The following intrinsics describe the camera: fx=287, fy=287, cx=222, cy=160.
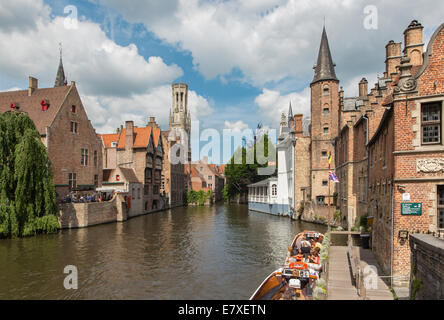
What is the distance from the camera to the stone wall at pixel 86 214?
3019cm

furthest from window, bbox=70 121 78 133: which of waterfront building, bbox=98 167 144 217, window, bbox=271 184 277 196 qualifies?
window, bbox=271 184 277 196

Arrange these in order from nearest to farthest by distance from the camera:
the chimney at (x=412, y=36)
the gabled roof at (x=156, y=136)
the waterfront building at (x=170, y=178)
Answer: the chimney at (x=412, y=36), the gabled roof at (x=156, y=136), the waterfront building at (x=170, y=178)

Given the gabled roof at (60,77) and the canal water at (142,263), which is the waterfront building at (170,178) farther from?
the canal water at (142,263)

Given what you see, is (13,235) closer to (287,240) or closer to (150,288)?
(150,288)

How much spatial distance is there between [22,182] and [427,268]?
28.4 m

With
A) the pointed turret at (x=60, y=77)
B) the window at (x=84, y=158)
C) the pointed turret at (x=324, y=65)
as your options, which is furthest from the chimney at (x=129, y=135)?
the pointed turret at (x=324, y=65)

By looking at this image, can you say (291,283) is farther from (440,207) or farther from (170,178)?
(170,178)

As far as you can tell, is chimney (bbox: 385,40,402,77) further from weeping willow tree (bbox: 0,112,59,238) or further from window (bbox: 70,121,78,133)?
window (bbox: 70,121,78,133)

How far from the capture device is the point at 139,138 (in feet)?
156

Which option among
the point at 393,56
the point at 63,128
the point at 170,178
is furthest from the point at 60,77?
the point at 393,56

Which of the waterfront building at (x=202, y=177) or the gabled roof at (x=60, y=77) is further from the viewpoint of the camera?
the waterfront building at (x=202, y=177)

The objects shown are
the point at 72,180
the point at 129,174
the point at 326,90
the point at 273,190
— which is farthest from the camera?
the point at 273,190

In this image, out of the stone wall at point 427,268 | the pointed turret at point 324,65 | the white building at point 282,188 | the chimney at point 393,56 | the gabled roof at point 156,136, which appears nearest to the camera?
the stone wall at point 427,268

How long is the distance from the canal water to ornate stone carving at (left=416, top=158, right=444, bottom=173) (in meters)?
8.99
